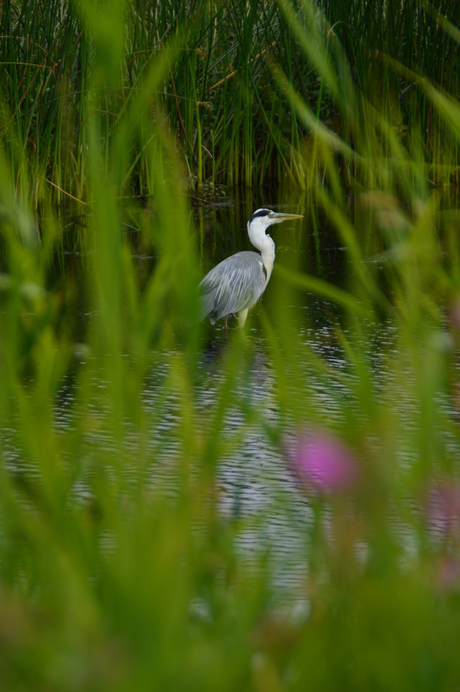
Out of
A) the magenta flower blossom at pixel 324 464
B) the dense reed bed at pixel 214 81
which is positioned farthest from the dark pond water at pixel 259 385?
the dense reed bed at pixel 214 81

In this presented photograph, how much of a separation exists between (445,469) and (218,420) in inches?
10.7

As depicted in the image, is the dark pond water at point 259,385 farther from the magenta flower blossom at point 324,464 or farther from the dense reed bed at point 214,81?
the dense reed bed at point 214,81

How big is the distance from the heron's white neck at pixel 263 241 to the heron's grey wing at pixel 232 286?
15.6 inches

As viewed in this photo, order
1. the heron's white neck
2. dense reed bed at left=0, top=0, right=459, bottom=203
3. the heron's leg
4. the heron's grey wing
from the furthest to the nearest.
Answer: dense reed bed at left=0, top=0, right=459, bottom=203 → the heron's white neck → the heron's leg → the heron's grey wing

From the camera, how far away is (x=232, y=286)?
15.5ft

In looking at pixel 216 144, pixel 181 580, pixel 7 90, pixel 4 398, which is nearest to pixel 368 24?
pixel 216 144

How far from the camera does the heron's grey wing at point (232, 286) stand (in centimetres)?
472

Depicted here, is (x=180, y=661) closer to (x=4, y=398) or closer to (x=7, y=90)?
(x=4, y=398)

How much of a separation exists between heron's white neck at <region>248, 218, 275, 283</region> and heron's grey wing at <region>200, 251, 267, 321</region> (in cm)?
40

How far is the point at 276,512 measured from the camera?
7.72 feet

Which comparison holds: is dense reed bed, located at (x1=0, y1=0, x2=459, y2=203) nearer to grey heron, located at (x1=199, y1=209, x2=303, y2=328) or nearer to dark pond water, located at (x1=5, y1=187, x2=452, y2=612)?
dark pond water, located at (x1=5, y1=187, x2=452, y2=612)

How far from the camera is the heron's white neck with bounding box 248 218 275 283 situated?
18.1 ft

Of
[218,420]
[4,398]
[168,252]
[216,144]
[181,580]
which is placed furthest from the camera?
[216,144]

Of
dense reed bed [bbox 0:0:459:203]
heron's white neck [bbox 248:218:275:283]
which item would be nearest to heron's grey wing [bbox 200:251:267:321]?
heron's white neck [bbox 248:218:275:283]
